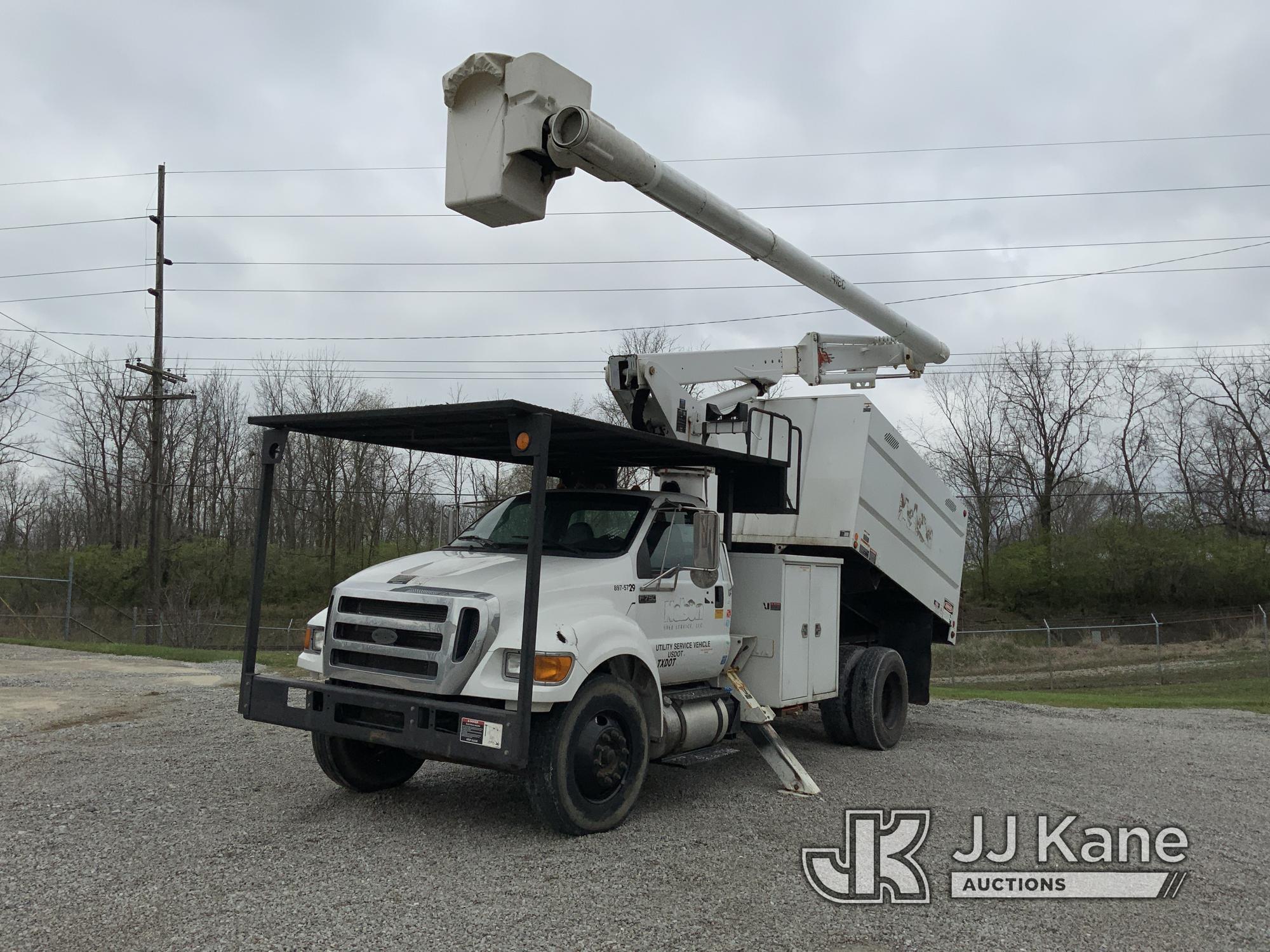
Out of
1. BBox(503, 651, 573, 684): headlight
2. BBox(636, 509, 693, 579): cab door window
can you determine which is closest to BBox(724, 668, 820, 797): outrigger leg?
BBox(636, 509, 693, 579): cab door window

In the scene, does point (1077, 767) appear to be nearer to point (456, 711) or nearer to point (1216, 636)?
point (456, 711)

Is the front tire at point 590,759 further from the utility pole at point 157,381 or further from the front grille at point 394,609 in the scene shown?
the utility pole at point 157,381

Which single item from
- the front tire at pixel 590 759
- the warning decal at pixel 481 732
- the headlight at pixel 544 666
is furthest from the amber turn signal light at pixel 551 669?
the warning decal at pixel 481 732

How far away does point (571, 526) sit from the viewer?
24.4ft

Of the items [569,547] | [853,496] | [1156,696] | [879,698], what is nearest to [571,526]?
[569,547]

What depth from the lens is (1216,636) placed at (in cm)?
3070

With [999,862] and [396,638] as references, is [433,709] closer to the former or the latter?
[396,638]

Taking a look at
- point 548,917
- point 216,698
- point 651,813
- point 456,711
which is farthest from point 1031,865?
point 216,698

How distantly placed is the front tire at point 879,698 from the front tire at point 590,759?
362 cm

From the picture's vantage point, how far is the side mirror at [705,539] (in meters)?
7.06

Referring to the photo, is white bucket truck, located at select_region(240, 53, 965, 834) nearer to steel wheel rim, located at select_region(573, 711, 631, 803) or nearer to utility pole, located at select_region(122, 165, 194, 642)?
steel wheel rim, located at select_region(573, 711, 631, 803)

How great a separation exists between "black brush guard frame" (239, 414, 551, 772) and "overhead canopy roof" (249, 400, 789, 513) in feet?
1.15

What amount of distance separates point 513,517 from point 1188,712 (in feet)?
36.1

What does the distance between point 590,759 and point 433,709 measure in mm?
1027
